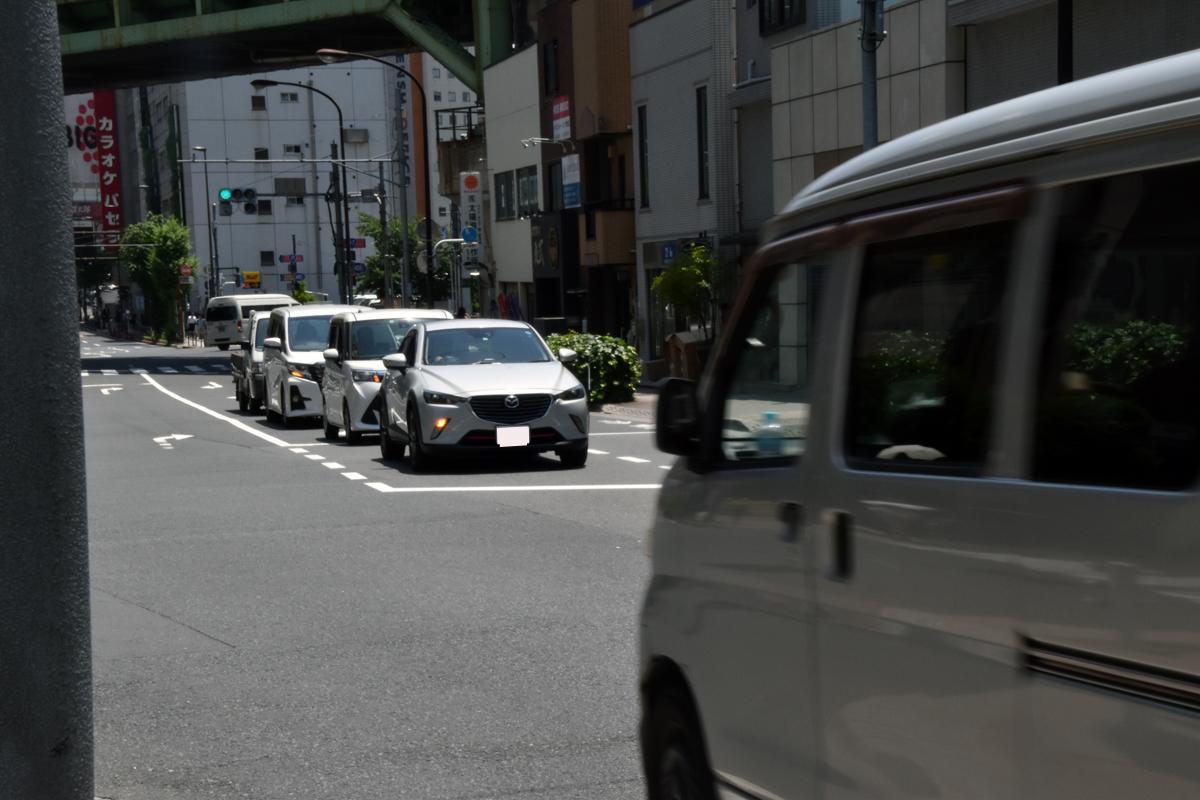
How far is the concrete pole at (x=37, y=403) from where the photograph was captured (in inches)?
164

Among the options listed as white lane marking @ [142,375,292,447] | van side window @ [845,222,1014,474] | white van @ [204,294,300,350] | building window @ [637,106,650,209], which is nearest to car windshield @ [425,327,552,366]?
white lane marking @ [142,375,292,447]

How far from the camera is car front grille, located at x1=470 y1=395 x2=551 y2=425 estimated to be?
60.3ft

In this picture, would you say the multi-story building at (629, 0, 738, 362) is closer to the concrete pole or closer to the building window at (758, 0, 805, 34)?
the building window at (758, 0, 805, 34)

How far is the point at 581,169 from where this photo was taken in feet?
163

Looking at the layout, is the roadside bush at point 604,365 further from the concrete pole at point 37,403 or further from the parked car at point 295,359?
the concrete pole at point 37,403

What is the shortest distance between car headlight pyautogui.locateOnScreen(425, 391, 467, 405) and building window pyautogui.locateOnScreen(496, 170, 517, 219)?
4178 centimetres

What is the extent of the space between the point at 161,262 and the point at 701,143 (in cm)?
7037

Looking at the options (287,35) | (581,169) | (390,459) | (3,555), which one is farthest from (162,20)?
(3,555)

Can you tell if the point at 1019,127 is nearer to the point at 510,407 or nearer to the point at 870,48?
the point at 510,407

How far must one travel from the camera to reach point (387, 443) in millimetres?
20359

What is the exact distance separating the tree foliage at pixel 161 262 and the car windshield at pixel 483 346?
88229 millimetres

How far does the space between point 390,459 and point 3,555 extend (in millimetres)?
16351

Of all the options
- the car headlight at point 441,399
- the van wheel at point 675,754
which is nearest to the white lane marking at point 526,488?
the car headlight at point 441,399

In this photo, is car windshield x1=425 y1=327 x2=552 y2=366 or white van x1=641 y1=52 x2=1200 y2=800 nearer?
white van x1=641 y1=52 x2=1200 y2=800
